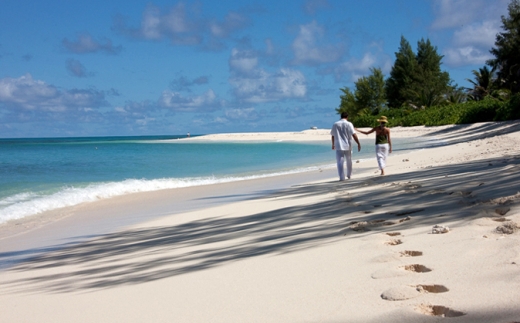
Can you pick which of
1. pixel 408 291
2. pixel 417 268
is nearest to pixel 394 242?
pixel 417 268

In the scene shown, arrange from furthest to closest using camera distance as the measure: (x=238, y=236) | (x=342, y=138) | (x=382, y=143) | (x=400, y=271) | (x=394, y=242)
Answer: (x=382, y=143) < (x=342, y=138) < (x=238, y=236) < (x=394, y=242) < (x=400, y=271)

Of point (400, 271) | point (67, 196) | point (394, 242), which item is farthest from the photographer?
point (67, 196)

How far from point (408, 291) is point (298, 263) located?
139 cm

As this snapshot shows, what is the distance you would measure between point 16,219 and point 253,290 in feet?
27.9

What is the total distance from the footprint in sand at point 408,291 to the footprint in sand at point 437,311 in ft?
0.62

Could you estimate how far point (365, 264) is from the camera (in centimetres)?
427

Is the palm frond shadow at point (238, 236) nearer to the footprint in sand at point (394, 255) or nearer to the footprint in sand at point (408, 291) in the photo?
the footprint in sand at point (394, 255)

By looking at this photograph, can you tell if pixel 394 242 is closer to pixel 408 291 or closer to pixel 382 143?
pixel 408 291

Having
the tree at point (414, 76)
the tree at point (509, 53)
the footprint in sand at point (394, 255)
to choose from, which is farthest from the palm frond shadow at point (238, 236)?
the tree at point (414, 76)

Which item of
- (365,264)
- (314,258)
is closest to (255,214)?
(314,258)

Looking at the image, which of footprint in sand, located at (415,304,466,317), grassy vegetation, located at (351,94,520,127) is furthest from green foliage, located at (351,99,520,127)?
footprint in sand, located at (415,304,466,317)

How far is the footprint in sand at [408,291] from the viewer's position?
334 cm

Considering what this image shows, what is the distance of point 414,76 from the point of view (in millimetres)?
72312

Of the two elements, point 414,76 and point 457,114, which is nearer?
point 457,114
